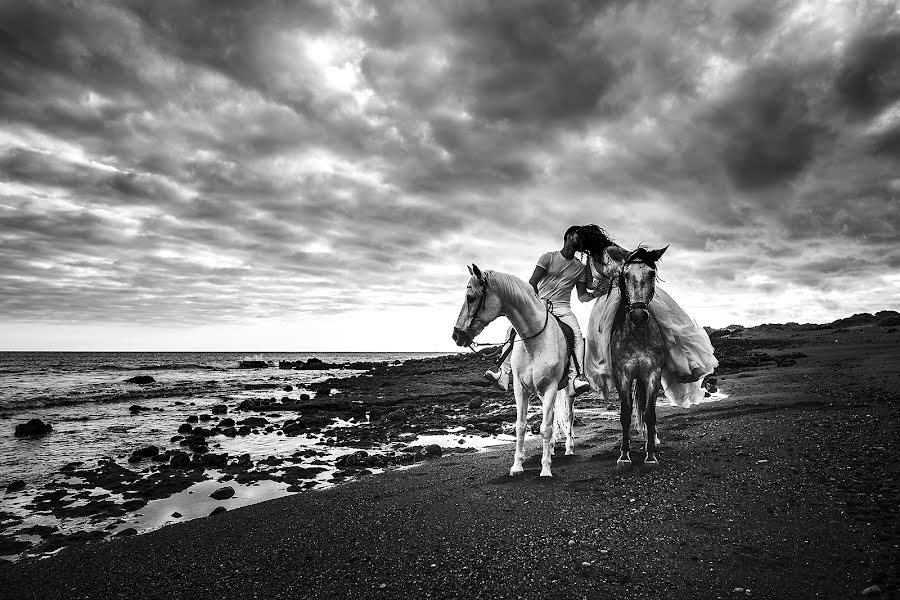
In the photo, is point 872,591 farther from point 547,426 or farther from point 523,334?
point 523,334

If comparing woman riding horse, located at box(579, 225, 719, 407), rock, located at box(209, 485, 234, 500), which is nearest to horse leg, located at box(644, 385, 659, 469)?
woman riding horse, located at box(579, 225, 719, 407)

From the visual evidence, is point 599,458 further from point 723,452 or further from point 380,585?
point 380,585

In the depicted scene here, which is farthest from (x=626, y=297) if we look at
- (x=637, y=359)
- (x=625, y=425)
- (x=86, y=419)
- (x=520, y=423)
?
(x=86, y=419)

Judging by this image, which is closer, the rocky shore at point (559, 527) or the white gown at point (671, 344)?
the rocky shore at point (559, 527)

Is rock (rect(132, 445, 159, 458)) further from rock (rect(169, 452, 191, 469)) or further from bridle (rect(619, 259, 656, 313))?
bridle (rect(619, 259, 656, 313))

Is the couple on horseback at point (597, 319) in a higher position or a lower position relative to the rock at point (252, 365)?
higher

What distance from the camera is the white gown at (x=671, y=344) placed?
7.25 meters

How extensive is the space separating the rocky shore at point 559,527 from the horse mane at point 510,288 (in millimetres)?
2653

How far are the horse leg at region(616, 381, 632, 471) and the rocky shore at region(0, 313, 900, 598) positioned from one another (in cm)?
24

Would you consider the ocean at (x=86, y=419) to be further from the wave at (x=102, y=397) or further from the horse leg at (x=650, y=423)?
the horse leg at (x=650, y=423)

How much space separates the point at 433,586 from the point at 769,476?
4412mm

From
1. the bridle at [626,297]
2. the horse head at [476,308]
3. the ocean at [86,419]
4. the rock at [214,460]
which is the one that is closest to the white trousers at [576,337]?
the horse head at [476,308]

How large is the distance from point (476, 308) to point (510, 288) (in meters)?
0.65

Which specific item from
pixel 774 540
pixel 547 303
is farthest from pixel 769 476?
pixel 547 303
